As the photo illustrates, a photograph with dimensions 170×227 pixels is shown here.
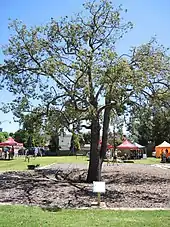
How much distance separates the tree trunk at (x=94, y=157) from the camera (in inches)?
712

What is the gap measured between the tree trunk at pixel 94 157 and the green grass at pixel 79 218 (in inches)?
316

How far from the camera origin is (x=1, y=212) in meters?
9.40

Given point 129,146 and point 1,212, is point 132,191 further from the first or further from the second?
point 129,146

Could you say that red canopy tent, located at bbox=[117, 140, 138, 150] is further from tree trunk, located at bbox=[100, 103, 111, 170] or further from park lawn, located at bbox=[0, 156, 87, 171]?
tree trunk, located at bbox=[100, 103, 111, 170]

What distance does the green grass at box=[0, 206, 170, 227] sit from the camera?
26.6 ft

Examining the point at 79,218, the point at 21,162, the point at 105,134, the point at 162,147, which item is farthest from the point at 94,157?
the point at 162,147

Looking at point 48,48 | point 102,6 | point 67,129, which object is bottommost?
point 67,129

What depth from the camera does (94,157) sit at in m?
18.7

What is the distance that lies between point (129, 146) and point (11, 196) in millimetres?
33322

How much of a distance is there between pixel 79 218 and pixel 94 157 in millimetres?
9830

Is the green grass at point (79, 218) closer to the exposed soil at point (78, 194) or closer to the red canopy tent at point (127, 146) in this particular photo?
the exposed soil at point (78, 194)

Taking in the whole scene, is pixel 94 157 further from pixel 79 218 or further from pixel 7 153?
pixel 7 153

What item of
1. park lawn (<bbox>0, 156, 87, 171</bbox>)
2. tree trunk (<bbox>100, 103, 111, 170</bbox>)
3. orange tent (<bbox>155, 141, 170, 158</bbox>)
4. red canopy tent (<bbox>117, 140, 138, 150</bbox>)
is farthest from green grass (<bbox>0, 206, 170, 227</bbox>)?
orange tent (<bbox>155, 141, 170, 158</bbox>)

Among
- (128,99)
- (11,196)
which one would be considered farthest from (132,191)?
(11,196)
